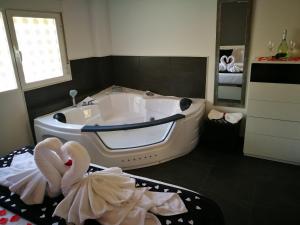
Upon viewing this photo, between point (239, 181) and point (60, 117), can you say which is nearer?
point (239, 181)

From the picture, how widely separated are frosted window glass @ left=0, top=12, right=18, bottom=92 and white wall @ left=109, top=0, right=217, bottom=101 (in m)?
1.76

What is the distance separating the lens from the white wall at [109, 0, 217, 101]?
126 inches

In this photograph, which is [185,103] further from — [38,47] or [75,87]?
[38,47]

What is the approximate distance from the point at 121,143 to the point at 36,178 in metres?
1.27

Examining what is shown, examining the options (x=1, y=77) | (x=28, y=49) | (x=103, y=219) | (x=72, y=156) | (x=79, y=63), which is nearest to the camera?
(x=103, y=219)

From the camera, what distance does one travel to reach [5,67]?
2.67 m

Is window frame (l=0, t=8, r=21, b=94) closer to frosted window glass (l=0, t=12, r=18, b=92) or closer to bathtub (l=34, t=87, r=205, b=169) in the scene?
frosted window glass (l=0, t=12, r=18, b=92)

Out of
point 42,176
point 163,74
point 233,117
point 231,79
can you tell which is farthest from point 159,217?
point 163,74

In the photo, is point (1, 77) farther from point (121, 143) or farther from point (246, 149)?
point (246, 149)

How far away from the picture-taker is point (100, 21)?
3750mm

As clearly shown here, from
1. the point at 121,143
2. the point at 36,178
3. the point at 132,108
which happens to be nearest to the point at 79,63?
the point at 132,108

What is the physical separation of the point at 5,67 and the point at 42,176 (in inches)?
70.0

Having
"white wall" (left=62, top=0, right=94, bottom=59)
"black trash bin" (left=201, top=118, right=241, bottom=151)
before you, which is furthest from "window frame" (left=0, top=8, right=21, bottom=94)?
"black trash bin" (left=201, top=118, right=241, bottom=151)

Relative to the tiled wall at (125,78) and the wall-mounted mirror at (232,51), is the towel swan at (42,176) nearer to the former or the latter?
the tiled wall at (125,78)
